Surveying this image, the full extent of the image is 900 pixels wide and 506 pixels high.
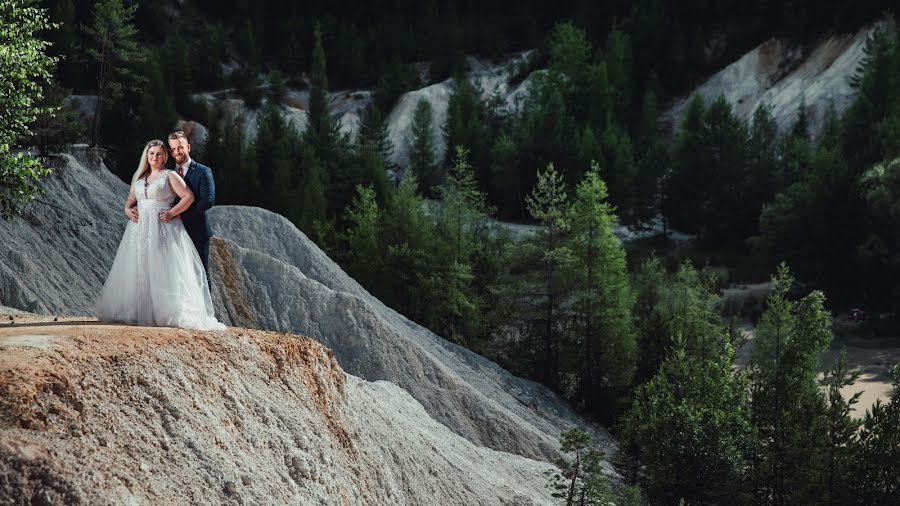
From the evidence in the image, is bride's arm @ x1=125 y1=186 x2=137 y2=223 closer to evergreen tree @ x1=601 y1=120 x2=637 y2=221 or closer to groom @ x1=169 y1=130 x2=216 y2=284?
groom @ x1=169 y1=130 x2=216 y2=284

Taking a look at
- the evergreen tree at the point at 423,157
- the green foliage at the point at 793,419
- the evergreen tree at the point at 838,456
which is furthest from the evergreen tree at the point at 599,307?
the evergreen tree at the point at 423,157

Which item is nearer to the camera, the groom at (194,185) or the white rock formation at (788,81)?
the groom at (194,185)

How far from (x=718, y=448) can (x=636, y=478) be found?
3909 mm

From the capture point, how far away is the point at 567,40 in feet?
323

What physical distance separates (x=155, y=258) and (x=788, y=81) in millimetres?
84529

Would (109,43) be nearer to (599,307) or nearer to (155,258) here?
(599,307)

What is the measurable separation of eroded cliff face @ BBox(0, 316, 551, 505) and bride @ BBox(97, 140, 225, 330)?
450 mm

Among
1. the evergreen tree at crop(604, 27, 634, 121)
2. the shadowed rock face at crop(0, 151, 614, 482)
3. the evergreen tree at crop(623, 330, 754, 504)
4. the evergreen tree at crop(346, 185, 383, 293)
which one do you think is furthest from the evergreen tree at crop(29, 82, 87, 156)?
the evergreen tree at crop(604, 27, 634, 121)

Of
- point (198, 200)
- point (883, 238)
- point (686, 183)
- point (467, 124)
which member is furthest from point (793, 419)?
point (467, 124)

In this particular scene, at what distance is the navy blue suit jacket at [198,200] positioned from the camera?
1482 centimetres

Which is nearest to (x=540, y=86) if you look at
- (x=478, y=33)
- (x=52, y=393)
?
(x=478, y=33)

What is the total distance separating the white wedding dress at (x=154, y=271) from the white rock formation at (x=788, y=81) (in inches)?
2778

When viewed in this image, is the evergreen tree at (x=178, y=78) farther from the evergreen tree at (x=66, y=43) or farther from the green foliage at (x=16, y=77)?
the green foliage at (x=16, y=77)

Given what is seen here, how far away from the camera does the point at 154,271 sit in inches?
573
